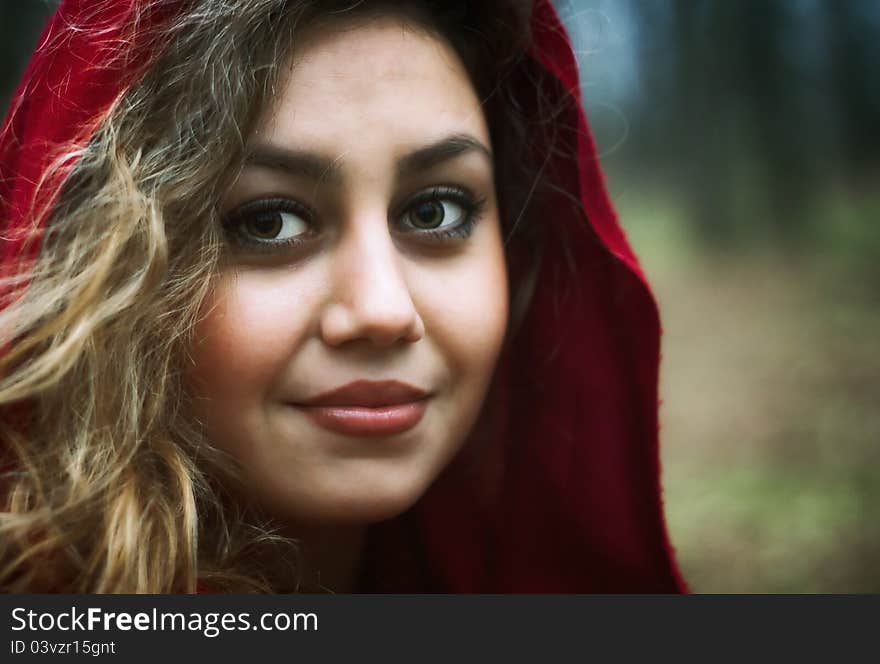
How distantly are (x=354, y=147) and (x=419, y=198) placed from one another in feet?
0.39

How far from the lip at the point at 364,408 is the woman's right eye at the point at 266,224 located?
0.55ft

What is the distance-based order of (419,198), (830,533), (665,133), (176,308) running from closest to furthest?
(176,308) < (419,198) < (830,533) < (665,133)

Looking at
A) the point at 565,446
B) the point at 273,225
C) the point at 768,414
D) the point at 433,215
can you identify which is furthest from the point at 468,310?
the point at 768,414

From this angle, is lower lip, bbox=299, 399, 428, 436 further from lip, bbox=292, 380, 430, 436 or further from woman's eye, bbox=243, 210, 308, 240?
woman's eye, bbox=243, 210, 308, 240

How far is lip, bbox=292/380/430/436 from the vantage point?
873 mm

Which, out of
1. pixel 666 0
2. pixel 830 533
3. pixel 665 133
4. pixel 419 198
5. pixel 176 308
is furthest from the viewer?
pixel 665 133

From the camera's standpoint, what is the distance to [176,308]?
33.0 inches

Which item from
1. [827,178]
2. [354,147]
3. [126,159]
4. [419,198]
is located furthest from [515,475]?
[827,178]

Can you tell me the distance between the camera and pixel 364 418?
88cm

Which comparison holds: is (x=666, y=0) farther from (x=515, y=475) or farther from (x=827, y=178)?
(x=515, y=475)

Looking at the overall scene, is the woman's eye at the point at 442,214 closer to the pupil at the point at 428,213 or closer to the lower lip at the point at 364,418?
the pupil at the point at 428,213

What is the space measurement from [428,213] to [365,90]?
0.52 feet

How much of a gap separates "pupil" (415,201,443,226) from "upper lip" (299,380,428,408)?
20 cm

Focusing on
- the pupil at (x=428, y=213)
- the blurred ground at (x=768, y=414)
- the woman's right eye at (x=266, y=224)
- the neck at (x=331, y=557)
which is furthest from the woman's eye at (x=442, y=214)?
the blurred ground at (x=768, y=414)
